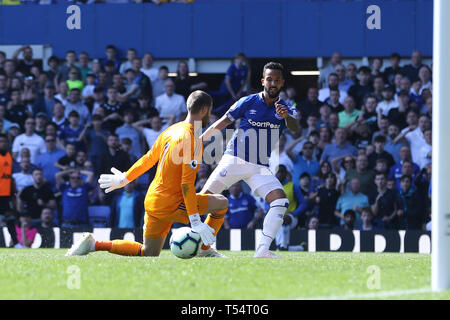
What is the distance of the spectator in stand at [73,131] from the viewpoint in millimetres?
18562

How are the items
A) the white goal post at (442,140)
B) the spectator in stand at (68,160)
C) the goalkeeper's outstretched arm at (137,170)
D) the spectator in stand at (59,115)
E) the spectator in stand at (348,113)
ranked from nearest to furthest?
the white goal post at (442,140) < the goalkeeper's outstretched arm at (137,170) < the spectator in stand at (348,113) < the spectator in stand at (68,160) < the spectator in stand at (59,115)

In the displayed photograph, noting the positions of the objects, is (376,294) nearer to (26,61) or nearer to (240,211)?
(240,211)

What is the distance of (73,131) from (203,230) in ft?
32.8

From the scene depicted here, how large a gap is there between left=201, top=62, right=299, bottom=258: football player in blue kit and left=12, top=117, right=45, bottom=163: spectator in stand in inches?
346

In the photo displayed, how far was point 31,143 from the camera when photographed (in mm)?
18531

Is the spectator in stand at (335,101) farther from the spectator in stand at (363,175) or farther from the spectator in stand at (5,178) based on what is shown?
the spectator in stand at (5,178)

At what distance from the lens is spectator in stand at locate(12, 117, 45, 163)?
1848cm

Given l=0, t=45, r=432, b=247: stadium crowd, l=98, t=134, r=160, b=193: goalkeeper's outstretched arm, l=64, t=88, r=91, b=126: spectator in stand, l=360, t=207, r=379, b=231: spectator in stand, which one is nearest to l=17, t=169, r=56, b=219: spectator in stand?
l=0, t=45, r=432, b=247: stadium crowd

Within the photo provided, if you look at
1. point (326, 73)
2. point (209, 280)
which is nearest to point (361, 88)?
point (326, 73)

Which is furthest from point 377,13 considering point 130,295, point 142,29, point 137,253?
point 130,295

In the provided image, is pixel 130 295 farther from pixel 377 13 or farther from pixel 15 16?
pixel 15 16

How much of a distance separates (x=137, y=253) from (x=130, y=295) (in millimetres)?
3398

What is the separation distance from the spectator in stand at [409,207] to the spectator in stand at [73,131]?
6607 millimetres

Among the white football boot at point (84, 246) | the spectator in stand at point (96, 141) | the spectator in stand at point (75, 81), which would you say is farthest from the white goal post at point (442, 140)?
the spectator in stand at point (75, 81)
